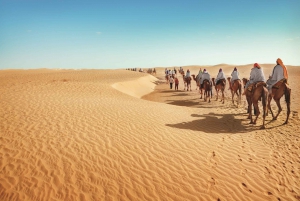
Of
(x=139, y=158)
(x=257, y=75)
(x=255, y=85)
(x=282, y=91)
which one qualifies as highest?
(x=257, y=75)

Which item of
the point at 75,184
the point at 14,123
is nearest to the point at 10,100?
the point at 14,123

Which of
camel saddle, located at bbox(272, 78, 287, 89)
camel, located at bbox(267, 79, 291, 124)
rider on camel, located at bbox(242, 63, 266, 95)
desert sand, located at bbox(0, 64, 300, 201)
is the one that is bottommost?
desert sand, located at bbox(0, 64, 300, 201)

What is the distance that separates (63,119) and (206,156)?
21.0ft

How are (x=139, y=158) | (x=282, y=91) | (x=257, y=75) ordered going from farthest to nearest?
(x=282, y=91) < (x=257, y=75) < (x=139, y=158)

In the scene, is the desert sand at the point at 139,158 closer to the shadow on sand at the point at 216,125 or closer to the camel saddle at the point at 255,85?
the shadow on sand at the point at 216,125

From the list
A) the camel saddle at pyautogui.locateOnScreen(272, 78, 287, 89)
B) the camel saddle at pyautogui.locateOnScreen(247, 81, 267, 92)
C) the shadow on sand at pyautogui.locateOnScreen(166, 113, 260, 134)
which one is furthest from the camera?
the camel saddle at pyautogui.locateOnScreen(272, 78, 287, 89)

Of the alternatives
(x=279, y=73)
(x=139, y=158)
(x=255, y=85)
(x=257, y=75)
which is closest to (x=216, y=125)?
(x=255, y=85)

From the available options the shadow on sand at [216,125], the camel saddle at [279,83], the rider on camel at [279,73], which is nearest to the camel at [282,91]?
the camel saddle at [279,83]

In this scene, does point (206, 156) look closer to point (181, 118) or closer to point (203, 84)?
point (181, 118)

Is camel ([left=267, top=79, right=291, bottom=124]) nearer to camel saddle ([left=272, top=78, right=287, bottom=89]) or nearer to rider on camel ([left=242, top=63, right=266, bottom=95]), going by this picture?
camel saddle ([left=272, top=78, right=287, bottom=89])

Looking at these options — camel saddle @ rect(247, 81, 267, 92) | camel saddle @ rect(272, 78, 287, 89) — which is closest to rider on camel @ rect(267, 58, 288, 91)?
camel saddle @ rect(272, 78, 287, 89)

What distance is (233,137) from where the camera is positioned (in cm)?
798

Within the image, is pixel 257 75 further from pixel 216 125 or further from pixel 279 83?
pixel 216 125

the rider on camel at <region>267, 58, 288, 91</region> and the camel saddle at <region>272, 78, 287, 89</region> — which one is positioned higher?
the rider on camel at <region>267, 58, 288, 91</region>
